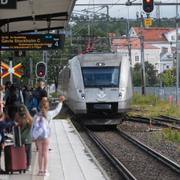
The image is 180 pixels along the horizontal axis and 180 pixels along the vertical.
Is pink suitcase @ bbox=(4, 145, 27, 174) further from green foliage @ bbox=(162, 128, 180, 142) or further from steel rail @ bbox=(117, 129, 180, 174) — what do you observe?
green foliage @ bbox=(162, 128, 180, 142)

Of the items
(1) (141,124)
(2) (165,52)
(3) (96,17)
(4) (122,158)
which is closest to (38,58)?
(3) (96,17)

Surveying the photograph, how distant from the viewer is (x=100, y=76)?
25.5 metres

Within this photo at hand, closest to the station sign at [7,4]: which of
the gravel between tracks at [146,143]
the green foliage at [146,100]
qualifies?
the gravel between tracks at [146,143]

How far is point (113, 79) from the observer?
2530 cm

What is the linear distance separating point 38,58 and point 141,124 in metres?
37.3

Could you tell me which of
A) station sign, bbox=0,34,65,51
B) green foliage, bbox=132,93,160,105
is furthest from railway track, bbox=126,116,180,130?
green foliage, bbox=132,93,160,105

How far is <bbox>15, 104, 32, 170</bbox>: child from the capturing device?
445 inches

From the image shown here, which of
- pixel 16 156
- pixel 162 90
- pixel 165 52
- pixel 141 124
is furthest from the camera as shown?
pixel 165 52

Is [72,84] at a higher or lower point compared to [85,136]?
higher

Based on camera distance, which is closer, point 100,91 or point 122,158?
point 122,158

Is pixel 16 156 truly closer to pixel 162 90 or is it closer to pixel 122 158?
pixel 122 158

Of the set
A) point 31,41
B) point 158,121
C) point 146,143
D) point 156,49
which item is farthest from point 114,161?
point 156,49

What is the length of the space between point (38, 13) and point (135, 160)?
201 inches

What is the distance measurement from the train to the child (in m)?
12.8
